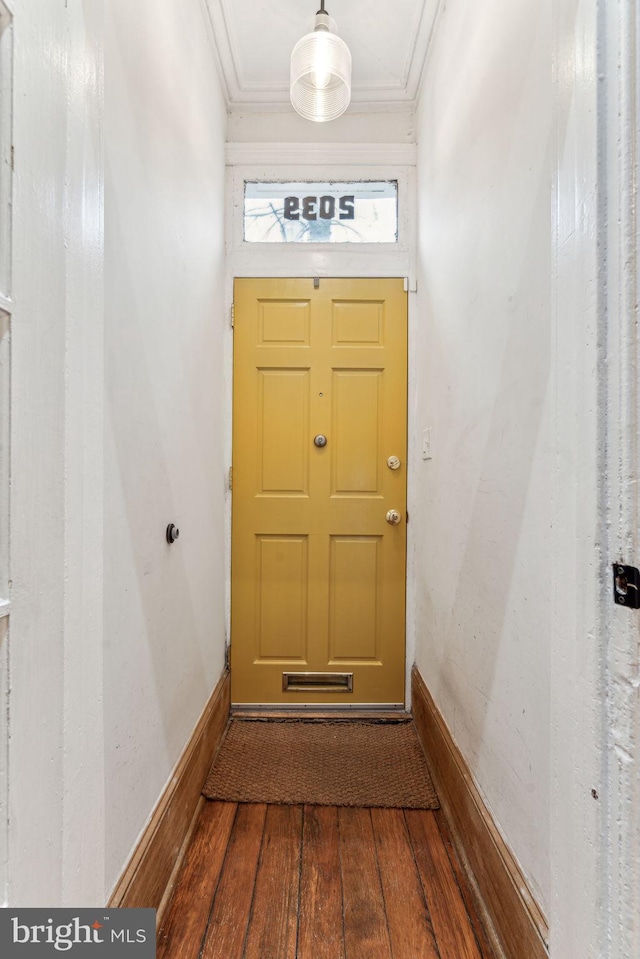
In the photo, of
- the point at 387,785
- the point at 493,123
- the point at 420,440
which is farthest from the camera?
the point at 420,440

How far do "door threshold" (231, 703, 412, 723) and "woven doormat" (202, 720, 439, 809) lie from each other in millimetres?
29

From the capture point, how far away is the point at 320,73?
1.57 metres

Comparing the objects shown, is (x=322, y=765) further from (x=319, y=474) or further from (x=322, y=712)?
(x=319, y=474)

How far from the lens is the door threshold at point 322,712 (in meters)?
Result: 2.01

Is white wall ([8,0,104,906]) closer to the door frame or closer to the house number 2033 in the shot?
the door frame

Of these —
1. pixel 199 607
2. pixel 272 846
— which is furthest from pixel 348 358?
pixel 272 846

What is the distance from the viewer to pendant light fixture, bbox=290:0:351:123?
5.03 ft

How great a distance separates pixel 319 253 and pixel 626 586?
196 centimetres

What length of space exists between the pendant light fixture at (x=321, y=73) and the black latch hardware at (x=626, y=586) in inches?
A: 72.1

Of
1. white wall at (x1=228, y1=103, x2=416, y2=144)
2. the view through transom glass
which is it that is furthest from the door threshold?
white wall at (x1=228, y1=103, x2=416, y2=144)

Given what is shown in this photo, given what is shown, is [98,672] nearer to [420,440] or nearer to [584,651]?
[584,651]

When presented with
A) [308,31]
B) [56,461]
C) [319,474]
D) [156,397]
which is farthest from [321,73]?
[56,461]

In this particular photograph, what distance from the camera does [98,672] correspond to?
0.85 metres

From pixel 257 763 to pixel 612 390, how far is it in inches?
67.9
